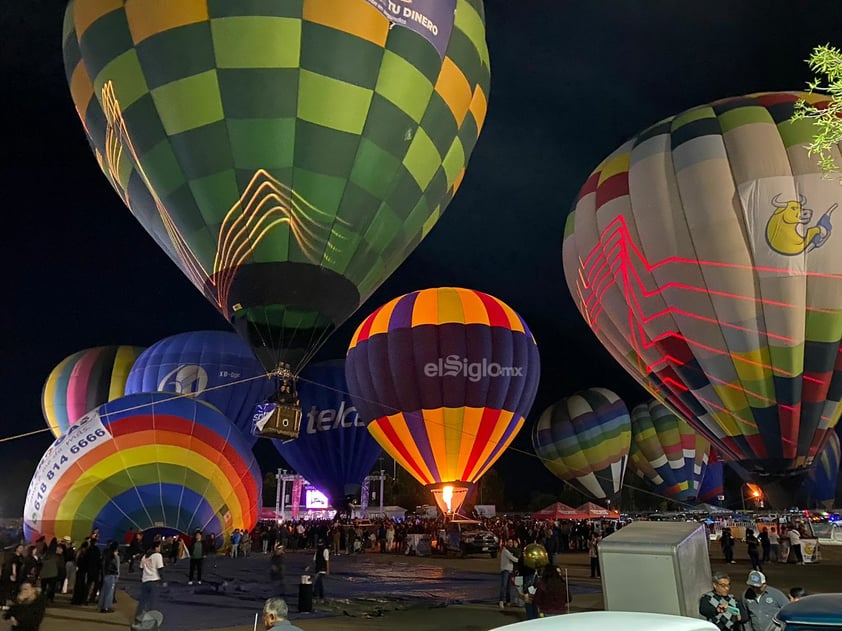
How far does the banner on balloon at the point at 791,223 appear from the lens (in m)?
12.5

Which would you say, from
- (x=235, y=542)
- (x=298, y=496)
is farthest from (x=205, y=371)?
(x=298, y=496)

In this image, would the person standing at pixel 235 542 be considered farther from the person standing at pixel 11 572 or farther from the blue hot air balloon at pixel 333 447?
the blue hot air balloon at pixel 333 447

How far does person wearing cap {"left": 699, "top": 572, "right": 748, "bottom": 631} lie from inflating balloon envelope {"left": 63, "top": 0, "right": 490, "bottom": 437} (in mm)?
6588

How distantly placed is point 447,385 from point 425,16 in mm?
10993

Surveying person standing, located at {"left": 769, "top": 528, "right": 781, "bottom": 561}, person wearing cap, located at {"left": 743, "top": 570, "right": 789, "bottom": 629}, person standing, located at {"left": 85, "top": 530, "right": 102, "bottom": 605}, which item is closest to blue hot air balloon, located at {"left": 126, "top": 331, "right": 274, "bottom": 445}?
person standing, located at {"left": 85, "top": 530, "right": 102, "bottom": 605}

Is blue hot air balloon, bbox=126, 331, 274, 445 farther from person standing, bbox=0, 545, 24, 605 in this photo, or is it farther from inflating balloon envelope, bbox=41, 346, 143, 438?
person standing, bbox=0, 545, 24, 605

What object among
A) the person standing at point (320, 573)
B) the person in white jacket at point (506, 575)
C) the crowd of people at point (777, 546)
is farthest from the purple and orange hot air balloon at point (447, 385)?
the person in white jacket at point (506, 575)

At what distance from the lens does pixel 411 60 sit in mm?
10156

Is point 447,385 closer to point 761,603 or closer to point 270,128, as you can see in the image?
point 270,128

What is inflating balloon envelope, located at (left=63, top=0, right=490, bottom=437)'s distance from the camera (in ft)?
31.1

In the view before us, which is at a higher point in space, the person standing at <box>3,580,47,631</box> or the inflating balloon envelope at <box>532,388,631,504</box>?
the inflating balloon envelope at <box>532,388,631,504</box>

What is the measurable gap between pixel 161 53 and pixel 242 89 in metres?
1.32

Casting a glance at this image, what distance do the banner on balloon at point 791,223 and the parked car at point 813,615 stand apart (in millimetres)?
10153

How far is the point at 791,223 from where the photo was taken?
41.3 feet
